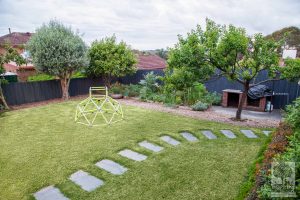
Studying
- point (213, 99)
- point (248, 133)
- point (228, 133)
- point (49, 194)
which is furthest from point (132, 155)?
point (213, 99)

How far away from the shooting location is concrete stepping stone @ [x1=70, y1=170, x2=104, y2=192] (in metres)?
3.62

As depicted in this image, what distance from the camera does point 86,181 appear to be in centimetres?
380

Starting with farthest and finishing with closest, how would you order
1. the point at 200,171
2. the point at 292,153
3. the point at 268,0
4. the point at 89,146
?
the point at 268,0 → the point at 89,146 → the point at 200,171 → the point at 292,153

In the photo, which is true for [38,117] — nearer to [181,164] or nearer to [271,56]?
[181,164]

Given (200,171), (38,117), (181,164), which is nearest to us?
(200,171)

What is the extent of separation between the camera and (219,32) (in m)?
6.22

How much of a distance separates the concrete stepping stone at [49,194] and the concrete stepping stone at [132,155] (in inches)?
63.5

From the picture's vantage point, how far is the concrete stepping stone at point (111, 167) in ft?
13.5

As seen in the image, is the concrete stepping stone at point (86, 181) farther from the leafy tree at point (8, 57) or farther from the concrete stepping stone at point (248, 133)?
the leafy tree at point (8, 57)

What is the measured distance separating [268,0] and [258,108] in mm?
4147

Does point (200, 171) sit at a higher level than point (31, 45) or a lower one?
lower

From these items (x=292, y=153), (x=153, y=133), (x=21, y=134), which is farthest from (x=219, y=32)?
(x=21, y=134)

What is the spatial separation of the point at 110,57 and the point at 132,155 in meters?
8.05

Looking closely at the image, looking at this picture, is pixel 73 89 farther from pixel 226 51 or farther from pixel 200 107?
pixel 226 51
